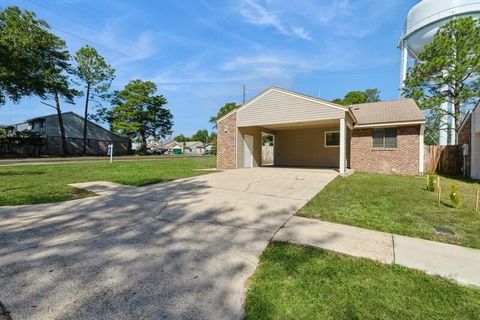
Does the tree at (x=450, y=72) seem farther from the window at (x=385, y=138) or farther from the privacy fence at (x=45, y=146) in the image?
the privacy fence at (x=45, y=146)

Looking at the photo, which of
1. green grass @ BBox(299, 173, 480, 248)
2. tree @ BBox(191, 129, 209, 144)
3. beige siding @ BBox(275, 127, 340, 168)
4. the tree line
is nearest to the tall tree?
the tree line

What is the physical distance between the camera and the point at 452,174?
13.7 m

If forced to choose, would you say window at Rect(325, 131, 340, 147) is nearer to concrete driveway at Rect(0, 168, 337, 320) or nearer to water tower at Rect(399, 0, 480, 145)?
water tower at Rect(399, 0, 480, 145)

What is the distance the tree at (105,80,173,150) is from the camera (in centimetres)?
3966

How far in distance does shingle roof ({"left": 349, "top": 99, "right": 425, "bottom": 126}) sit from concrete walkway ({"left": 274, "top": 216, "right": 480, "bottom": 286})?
10.4m

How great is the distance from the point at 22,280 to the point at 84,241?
1097 millimetres

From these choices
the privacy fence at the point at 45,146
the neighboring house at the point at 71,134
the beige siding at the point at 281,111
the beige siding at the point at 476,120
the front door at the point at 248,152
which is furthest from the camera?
the neighboring house at the point at 71,134

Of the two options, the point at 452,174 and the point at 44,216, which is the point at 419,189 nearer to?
the point at 452,174

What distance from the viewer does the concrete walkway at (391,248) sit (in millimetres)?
3022

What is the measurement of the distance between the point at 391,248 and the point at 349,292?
1.51 m

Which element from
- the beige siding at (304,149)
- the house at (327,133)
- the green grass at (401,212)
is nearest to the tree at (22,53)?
the house at (327,133)

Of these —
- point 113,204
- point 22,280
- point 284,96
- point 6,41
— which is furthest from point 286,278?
point 6,41

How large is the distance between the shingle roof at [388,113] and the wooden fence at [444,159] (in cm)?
258

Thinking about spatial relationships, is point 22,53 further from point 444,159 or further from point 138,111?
point 444,159
